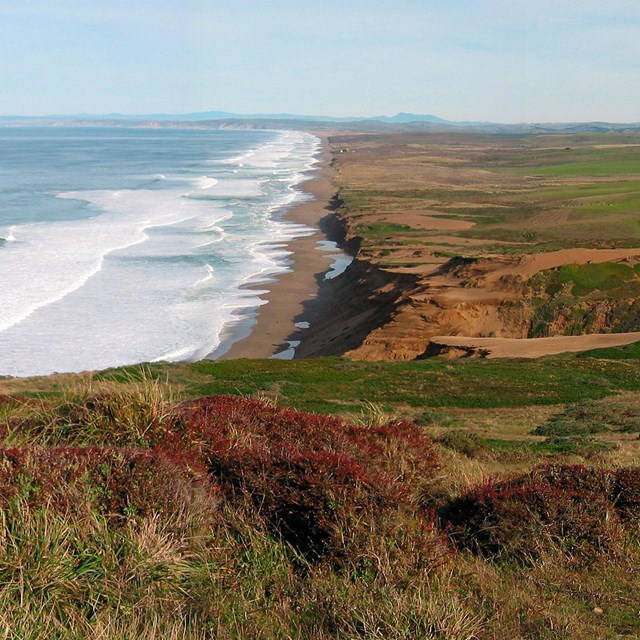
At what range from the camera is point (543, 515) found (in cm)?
748

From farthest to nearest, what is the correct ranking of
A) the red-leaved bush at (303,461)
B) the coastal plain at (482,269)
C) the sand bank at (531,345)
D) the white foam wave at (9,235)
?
the white foam wave at (9,235)
the coastal plain at (482,269)
the sand bank at (531,345)
the red-leaved bush at (303,461)

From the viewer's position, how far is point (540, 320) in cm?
3459

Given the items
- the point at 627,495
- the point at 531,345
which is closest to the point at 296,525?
the point at 627,495

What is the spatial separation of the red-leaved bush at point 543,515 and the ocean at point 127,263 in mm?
24631

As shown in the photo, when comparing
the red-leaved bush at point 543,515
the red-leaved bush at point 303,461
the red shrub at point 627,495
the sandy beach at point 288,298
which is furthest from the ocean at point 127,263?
the red shrub at point 627,495

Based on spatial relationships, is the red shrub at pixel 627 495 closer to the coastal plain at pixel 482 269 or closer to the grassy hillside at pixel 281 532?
the grassy hillside at pixel 281 532

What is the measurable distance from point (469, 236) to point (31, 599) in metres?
57.1

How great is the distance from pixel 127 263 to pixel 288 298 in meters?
13.7

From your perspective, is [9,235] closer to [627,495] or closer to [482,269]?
[482,269]

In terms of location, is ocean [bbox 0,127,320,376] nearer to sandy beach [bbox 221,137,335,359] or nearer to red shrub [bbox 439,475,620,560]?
sandy beach [bbox 221,137,335,359]

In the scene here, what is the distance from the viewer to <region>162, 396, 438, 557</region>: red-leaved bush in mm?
6879

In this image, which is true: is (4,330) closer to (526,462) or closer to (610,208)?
(526,462)

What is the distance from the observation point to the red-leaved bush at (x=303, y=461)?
22.6ft

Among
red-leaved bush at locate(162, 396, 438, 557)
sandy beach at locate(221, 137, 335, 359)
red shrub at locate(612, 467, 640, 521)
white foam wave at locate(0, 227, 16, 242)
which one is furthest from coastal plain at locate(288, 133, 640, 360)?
white foam wave at locate(0, 227, 16, 242)
